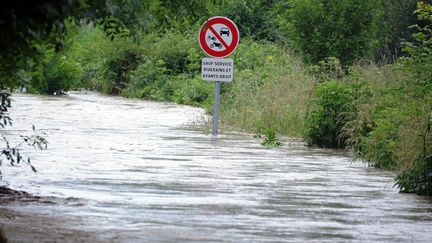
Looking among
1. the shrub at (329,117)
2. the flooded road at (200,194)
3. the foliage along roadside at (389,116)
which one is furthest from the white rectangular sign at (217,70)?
the shrub at (329,117)

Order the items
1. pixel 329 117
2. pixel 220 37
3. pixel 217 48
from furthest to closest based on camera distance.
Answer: pixel 217 48
pixel 220 37
pixel 329 117

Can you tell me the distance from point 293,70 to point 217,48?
10.1 meters

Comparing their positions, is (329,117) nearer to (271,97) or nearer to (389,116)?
(389,116)

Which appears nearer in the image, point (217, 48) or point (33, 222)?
point (33, 222)

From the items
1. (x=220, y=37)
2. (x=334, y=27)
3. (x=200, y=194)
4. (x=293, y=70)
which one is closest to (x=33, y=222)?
(x=200, y=194)

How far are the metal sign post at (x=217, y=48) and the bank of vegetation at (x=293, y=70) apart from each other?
41 centimetres

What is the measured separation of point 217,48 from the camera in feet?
71.8

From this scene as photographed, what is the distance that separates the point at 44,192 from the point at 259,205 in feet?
8.38

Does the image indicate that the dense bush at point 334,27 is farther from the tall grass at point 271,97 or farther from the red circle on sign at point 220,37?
the red circle on sign at point 220,37

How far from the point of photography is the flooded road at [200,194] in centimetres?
962

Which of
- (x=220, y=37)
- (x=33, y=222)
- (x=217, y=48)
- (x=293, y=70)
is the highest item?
(x=220, y=37)

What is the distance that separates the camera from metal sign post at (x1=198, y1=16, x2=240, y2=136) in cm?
2158

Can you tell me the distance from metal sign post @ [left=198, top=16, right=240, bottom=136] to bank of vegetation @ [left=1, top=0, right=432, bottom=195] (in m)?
0.41

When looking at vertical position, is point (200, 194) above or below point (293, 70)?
below
